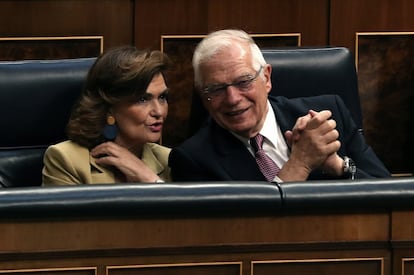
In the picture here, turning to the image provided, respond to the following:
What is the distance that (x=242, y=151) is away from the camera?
2746mm

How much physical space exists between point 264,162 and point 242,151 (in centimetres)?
6

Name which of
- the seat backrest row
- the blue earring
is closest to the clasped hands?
the seat backrest row

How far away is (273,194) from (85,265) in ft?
1.21

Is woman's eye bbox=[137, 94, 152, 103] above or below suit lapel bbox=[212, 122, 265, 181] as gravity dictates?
above

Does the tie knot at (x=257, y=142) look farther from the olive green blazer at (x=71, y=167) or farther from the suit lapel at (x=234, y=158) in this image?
the olive green blazer at (x=71, y=167)

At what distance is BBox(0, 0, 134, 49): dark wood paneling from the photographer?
3773 millimetres

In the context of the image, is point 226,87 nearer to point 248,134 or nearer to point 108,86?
point 248,134

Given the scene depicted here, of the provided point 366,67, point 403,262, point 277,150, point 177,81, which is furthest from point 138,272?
point 366,67

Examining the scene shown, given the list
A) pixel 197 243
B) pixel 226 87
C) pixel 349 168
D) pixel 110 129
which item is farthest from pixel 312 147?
pixel 197 243

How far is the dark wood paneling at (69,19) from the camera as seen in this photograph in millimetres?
3773

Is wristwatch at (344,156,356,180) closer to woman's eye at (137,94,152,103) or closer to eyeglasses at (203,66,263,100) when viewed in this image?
eyeglasses at (203,66,263,100)

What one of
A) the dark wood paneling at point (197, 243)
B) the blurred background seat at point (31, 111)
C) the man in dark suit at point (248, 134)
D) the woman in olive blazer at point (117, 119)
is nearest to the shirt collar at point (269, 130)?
the man in dark suit at point (248, 134)

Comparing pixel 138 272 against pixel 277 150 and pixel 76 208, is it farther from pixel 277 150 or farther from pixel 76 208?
pixel 277 150

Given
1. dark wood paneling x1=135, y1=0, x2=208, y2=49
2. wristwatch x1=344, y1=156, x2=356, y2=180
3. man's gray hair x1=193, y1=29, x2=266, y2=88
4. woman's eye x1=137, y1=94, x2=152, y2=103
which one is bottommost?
wristwatch x1=344, y1=156, x2=356, y2=180
